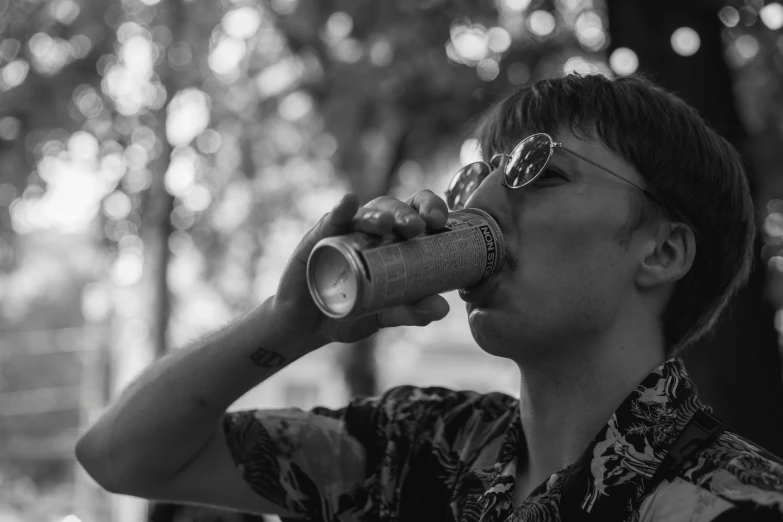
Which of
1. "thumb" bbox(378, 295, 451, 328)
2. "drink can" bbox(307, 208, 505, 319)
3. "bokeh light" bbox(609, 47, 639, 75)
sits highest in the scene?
"bokeh light" bbox(609, 47, 639, 75)

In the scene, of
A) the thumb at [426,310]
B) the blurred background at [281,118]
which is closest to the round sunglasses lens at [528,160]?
the thumb at [426,310]

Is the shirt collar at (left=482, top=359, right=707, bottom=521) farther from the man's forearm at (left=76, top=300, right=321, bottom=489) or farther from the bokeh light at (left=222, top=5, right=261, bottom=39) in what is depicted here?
the bokeh light at (left=222, top=5, right=261, bottom=39)

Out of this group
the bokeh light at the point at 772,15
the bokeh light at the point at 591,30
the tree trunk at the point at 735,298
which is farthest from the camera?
the bokeh light at the point at 591,30

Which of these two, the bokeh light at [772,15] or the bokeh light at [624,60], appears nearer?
the bokeh light at [624,60]

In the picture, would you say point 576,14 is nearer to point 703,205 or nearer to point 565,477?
point 703,205

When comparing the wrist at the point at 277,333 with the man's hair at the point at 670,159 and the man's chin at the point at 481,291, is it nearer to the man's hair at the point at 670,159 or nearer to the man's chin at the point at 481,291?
the man's chin at the point at 481,291

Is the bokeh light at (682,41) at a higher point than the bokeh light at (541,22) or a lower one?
lower

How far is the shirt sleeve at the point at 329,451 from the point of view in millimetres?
1874

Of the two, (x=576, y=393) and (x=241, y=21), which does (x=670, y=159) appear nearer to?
(x=576, y=393)

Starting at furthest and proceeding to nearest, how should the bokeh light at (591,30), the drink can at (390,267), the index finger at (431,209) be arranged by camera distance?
the bokeh light at (591,30) < the index finger at (431,209) < the drink can at (390,267)

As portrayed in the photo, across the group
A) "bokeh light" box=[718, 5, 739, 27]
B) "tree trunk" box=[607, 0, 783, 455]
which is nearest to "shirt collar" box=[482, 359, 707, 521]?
"tree trunk" box=[607, 0, 783, 455]

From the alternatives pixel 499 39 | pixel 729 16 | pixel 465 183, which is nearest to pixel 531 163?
pixel 465 183

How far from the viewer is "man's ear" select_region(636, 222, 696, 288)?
1.69 meters

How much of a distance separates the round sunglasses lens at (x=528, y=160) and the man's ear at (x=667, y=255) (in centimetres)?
28
